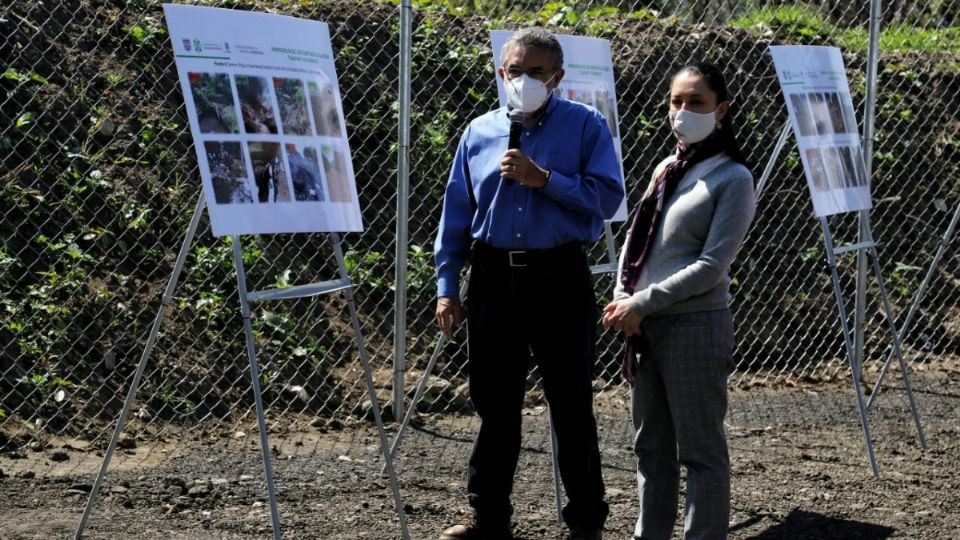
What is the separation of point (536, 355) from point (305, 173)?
3.74 feet

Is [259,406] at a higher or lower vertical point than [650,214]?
lower

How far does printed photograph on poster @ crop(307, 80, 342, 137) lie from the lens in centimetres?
496

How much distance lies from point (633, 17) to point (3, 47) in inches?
193

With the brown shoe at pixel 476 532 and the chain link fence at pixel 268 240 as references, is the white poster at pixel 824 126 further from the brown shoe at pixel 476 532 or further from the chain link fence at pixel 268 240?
the brown shoe at pixel 476 532

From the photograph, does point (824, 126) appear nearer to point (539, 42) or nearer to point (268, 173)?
point (539, 42)

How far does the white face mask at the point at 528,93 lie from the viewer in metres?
4.63

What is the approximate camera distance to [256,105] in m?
4.72

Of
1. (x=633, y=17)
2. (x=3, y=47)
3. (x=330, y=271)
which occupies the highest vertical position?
(x=633, y=17)

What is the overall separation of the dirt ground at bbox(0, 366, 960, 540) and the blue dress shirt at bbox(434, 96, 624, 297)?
4.40 feet

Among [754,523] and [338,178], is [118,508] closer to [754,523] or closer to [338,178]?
[338,178]

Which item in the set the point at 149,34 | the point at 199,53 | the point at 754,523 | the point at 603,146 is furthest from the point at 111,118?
the point at 754,523

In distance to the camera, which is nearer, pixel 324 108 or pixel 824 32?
pixel 324 108

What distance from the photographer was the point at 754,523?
18.3 feet

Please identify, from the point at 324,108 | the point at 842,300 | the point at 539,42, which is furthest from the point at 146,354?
the point at 842,300
